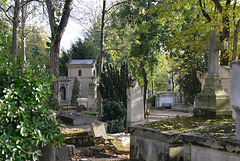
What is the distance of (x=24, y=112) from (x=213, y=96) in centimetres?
388

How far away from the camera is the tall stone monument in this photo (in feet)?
17.0

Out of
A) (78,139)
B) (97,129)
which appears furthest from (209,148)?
(97,129)

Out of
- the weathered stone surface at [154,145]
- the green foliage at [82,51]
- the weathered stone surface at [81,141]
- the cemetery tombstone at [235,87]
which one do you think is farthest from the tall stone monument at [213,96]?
the green foliage at [82,51]

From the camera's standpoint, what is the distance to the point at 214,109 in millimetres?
5168

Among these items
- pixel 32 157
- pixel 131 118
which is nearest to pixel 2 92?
pixel 32 157

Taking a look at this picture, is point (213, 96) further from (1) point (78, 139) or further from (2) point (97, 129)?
(2) point (97, 129)

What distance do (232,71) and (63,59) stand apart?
38.4m

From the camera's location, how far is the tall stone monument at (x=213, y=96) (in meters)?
5.20

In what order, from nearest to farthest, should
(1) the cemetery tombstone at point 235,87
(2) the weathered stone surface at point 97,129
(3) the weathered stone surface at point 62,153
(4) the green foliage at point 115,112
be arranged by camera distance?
(1) the cemetery tombstone at point 235,87 < (3) the weathered stone surface at point 62,153 < (2) the weathered stone surface at point 97,129 < (4) the green foliage at point 115,112

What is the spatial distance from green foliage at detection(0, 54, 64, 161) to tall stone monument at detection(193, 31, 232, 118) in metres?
3.19

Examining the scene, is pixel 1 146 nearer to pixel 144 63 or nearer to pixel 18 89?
pixel 18 89

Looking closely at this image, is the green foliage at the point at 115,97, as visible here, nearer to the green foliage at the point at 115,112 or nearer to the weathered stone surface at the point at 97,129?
the green foliage at the point at 115,112

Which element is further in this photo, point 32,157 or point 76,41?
point 76,41

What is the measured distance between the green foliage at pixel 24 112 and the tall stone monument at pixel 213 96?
3190mm
